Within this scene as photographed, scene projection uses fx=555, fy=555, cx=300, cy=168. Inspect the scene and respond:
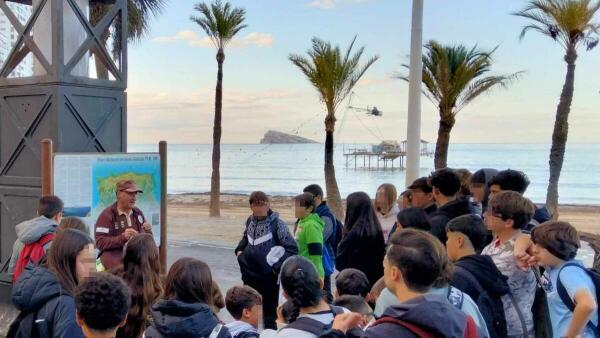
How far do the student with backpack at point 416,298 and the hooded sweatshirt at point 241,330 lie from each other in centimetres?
119

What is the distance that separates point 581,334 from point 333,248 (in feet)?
11.9

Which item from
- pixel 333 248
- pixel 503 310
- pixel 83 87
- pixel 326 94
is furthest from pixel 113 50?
pixel 503 310

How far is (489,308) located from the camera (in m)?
3.19

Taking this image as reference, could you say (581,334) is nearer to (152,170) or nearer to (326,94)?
(152,170)

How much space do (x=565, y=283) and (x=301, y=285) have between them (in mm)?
1522

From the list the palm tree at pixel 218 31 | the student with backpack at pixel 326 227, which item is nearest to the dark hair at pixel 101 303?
the student with backpack at pixel 326 227

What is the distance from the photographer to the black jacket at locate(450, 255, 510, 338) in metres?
3.05

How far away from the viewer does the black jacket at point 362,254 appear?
509 cm

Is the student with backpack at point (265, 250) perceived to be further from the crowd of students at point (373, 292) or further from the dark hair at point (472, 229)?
the dark hair at point (472, 229)

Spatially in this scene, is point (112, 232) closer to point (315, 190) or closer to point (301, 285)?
point (315, 190)

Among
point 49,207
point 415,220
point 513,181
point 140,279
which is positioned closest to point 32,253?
point 49,207

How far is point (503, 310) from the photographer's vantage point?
3.29m

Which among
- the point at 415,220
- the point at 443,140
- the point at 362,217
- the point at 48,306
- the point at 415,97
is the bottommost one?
the point at 48,306

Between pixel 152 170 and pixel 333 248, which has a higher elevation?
pixel 152 170
